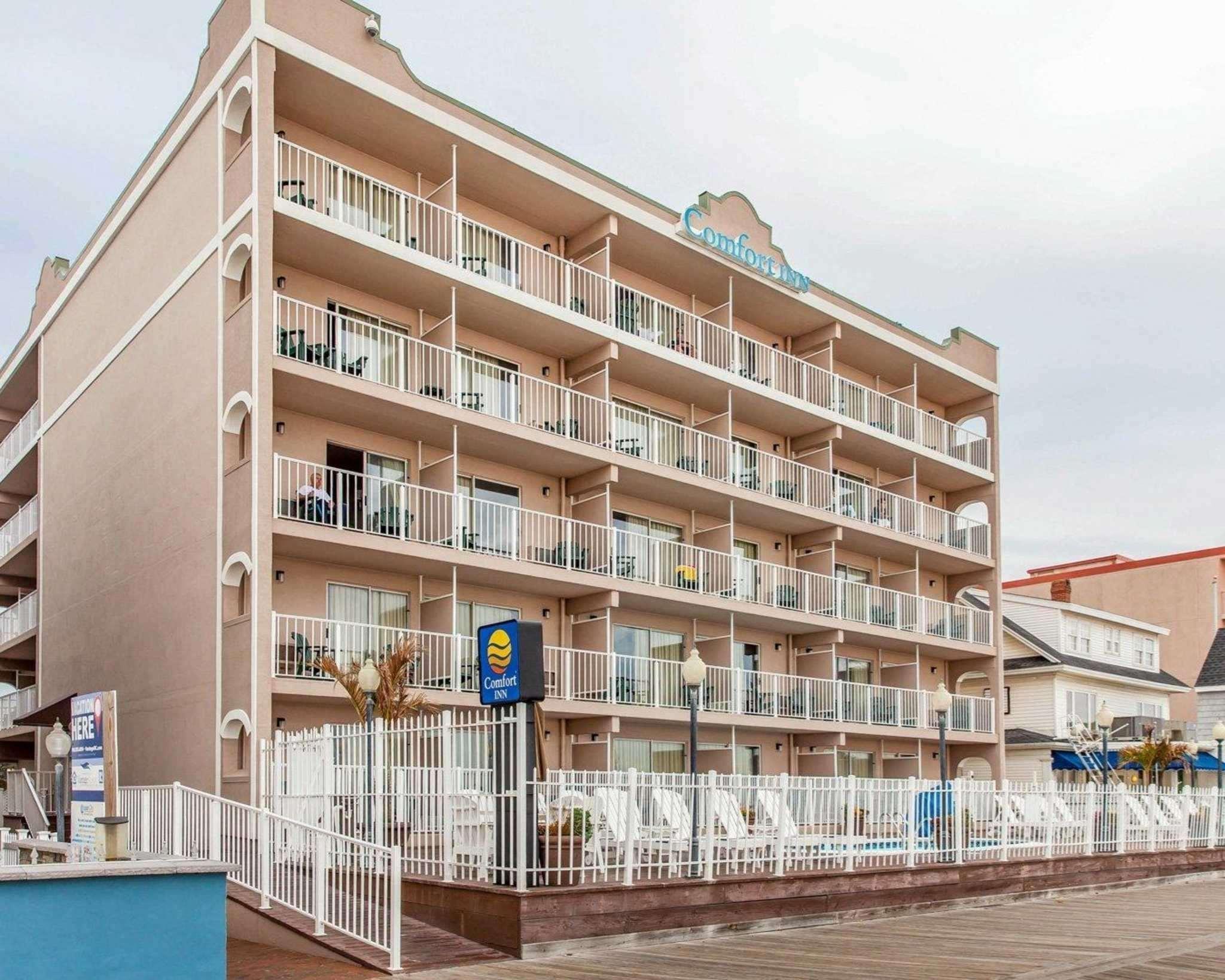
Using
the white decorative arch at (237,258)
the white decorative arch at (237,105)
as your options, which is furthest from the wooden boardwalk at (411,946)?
the white decorative arch at (237,105)

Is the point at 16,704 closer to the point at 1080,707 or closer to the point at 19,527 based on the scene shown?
the point at 19,527

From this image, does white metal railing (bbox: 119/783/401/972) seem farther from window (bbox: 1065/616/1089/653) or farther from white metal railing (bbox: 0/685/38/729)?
window (bbox: 1065/616/1089/653)

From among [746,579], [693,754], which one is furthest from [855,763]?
[693,754]

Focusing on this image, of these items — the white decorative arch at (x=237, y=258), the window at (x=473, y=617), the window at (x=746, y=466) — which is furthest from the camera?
the window at (x=746, y=466)

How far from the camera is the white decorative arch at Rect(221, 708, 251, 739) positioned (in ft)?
67.7

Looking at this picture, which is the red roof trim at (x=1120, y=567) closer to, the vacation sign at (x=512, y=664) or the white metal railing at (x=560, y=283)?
the white metal railing at (x=560, y=283)

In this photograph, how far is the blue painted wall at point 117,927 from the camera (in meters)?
9.91

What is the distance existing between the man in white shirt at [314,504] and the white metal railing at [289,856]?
18.5 ft

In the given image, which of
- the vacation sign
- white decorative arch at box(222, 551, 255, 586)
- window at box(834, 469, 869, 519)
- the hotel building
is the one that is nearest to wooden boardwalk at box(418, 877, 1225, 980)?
the vacation sign

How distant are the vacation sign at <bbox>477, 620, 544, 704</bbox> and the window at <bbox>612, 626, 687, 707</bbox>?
12177 millimetres

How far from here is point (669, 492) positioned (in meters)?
29.6

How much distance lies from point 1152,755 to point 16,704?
29.7 m

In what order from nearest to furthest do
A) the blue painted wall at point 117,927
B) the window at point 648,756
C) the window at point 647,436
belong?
the blue painted wall at point 117,927
the window at point 648,756
the window at point 647,436

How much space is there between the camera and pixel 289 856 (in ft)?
48.2
